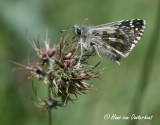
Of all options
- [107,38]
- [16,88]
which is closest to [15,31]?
[16,88]

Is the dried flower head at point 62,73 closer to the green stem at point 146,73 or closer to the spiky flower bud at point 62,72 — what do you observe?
the spiky flower bud at point 62,72

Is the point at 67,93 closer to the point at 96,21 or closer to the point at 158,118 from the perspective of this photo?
the point at 158,118

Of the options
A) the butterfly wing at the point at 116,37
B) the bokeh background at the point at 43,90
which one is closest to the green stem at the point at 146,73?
the bokeh background at the point at 43,90

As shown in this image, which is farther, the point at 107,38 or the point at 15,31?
the point at 15,31

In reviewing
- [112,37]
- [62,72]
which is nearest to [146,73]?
[112,37]

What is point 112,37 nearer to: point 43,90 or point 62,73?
point 62,73
